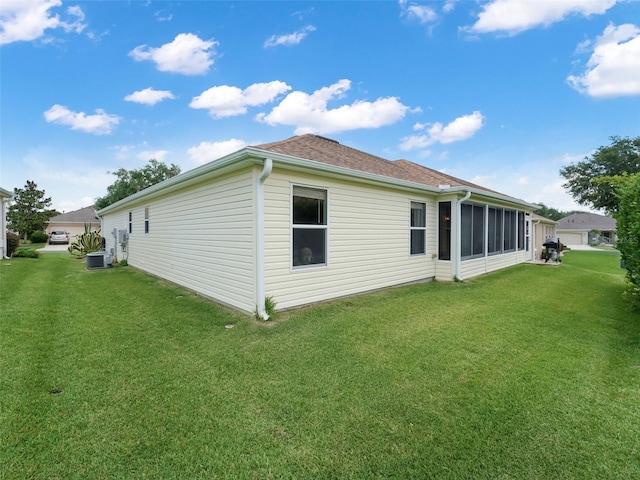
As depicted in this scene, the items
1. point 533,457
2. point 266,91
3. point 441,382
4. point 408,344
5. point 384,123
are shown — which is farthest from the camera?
point 384,123

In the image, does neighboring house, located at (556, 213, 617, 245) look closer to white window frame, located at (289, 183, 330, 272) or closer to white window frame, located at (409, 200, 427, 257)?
white window frame, located at (409, 200, 427, 257)

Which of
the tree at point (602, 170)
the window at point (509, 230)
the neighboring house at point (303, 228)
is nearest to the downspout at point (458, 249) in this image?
the neighboring house at point (303, 228)

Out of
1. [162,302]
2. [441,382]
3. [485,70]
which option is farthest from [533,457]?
[485,70]

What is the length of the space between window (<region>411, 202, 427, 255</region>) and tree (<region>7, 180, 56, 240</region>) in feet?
117

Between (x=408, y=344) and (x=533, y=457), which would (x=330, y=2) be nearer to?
(x=408, y=344)

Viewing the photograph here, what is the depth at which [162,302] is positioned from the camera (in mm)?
6238

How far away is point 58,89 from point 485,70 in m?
15.8

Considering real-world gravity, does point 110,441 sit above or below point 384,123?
below

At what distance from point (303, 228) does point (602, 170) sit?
33.3 metres

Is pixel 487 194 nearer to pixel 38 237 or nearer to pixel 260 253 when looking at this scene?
pixel 260 253

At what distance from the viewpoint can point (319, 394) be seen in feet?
9.20

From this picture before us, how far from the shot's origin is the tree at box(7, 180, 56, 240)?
2812 cm

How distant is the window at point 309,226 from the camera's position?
561cm

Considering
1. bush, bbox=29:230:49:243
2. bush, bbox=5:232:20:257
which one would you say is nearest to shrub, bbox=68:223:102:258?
bush, bbox=5:232:20:257
